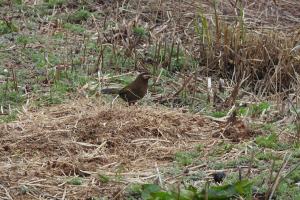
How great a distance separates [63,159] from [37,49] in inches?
128

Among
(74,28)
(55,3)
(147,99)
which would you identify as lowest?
(147,99)

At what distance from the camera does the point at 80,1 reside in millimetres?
9492

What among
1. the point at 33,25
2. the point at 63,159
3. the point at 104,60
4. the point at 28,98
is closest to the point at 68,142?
the point at 63,159

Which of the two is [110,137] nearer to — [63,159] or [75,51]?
[63,159]

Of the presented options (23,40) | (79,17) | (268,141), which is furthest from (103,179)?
(79,17)

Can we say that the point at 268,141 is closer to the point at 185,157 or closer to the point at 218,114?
the point at 185,157

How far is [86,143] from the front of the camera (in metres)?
5.59

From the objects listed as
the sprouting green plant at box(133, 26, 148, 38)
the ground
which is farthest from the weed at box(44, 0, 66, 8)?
the sprouting green plant at box(133, 26, 148, 38)

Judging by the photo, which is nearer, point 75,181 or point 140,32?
point 75,181

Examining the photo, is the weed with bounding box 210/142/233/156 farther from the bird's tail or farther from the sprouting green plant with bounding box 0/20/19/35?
the sprouting green plant with bounding box 0/20/19/35

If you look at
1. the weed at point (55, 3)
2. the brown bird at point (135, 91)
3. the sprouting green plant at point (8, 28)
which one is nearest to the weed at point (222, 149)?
the brown bird at point (135, 91)

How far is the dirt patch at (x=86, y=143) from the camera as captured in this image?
4.91m

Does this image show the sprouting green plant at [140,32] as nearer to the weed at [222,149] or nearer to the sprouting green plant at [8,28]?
the sprouting green plant at [8,28]

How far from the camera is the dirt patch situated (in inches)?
193
